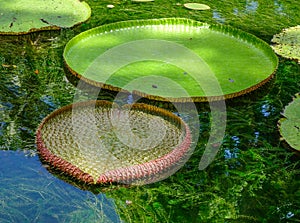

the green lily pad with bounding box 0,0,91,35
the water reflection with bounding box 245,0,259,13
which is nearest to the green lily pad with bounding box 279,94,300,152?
the water reflection with bounding box 245,0,259,13

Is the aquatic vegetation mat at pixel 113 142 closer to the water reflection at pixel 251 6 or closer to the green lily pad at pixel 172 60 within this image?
the green lily pad at pixel 172 60

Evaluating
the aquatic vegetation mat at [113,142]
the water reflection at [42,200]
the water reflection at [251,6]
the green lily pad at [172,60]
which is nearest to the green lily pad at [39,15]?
the green lily pad at [172,60]

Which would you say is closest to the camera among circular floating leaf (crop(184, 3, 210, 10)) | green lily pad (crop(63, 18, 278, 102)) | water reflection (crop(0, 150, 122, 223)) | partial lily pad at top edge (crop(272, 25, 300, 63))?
water reflection (crop(0, 150, 122, 223))

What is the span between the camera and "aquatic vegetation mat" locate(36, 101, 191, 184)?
2287 millimetres

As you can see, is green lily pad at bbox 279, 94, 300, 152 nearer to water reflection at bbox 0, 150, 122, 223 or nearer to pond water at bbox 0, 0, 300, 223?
pond water at bbox 0, 0, 300, 223

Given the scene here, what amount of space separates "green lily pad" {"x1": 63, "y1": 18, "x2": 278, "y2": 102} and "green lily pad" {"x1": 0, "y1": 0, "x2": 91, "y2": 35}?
0.53m

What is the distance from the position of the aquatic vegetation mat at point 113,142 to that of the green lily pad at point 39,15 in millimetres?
1381

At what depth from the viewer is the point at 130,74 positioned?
3.08 meters

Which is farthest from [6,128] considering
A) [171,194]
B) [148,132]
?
[171,194]

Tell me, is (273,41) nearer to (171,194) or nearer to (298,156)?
(298,156)

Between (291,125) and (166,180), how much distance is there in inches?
34.5

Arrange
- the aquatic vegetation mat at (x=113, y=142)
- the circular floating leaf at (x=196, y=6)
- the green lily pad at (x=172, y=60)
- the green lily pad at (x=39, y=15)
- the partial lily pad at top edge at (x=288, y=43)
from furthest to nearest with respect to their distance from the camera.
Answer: the circular floating leaf at (x=196, y=6)
the green lily pad at (x=39, y=15)
the partial lily pad at top edge at (x=288, y=43)
the green lily pad at (x=172, y=60)
the aquatic vegetation mat at (x=113, y=142)

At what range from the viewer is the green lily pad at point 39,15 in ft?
12.4

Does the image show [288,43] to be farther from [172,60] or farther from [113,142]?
[113,142]
